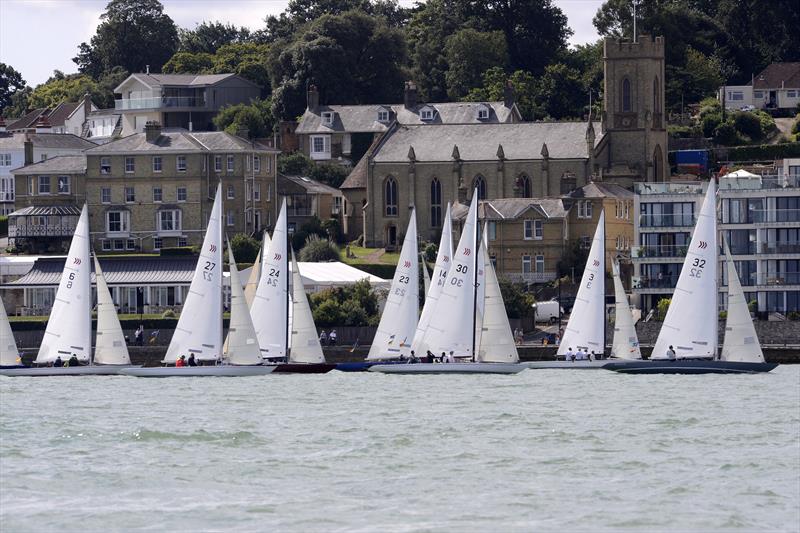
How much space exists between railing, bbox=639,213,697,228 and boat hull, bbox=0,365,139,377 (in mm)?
32556

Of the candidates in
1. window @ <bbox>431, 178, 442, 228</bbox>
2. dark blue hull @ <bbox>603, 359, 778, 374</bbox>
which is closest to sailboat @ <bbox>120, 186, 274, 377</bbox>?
dark blue hull @ <bbox>603, 359, 778, 374</bbox>

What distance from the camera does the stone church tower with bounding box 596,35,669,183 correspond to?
117000 millimetres

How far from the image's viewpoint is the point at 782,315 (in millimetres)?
91938

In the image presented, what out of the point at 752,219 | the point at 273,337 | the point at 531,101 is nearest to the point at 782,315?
the point at 752,219

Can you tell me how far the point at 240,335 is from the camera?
239 ft

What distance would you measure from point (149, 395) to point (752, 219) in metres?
37.3

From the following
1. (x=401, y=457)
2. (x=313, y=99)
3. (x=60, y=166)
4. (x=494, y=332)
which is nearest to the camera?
(x=401, y=457)

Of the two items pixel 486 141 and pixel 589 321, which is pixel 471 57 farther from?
pixel 589 321

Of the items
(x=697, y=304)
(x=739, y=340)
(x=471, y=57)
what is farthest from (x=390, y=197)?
(x=739, y=340)

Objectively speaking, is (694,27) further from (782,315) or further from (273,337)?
(273,337)

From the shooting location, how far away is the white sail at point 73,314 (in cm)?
7244

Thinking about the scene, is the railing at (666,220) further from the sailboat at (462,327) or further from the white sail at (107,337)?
the white sail at (107,337)

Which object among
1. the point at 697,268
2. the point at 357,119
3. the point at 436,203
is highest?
the point at 357,119

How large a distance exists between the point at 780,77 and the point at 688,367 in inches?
2641
